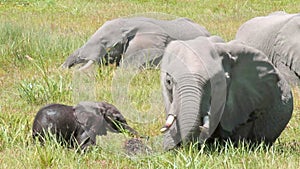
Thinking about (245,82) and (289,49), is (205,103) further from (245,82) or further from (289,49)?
(289,49)

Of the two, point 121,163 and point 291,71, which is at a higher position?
point 121,163

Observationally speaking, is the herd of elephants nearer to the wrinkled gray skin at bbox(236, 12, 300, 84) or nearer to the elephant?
the elephant

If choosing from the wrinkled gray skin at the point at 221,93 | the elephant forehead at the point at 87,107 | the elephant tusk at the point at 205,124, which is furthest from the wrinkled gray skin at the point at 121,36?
the elephant tusk at the point at 205,124

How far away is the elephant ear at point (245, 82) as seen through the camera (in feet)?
19.7

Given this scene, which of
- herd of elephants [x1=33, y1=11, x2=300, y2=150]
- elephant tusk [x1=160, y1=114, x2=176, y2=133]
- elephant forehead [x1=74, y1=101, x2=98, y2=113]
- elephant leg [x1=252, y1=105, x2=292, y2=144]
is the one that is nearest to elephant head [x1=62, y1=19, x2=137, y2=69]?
herd of elephants [x1=33, y1=11, x2=300, y2=150]

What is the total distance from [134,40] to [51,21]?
585cm

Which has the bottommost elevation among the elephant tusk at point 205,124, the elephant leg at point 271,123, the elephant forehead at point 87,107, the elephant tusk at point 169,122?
the elephant leg at point 271,123

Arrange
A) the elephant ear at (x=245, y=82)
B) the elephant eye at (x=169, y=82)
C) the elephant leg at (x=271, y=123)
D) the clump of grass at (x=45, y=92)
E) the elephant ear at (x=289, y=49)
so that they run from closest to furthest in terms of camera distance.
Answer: the elephant eye at (x=169, y=82) → the elephant ear at (x=245, y=82) → the elephant leg at (x=271, y=123) → the clump of grass at (x=45, y=92) → the elephant ear at (x=289, y=49)

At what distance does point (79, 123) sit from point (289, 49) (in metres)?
4.06

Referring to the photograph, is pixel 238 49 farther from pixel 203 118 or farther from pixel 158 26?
pixel 158 26

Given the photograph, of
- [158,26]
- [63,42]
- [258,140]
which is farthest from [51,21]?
[258,140]

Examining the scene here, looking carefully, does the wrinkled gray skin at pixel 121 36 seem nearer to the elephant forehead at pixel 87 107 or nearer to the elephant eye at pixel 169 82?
the elephant forehead at pixel 87 107

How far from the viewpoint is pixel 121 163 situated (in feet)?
18.3

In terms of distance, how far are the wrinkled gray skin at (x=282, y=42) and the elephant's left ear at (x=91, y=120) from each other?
368 cm
